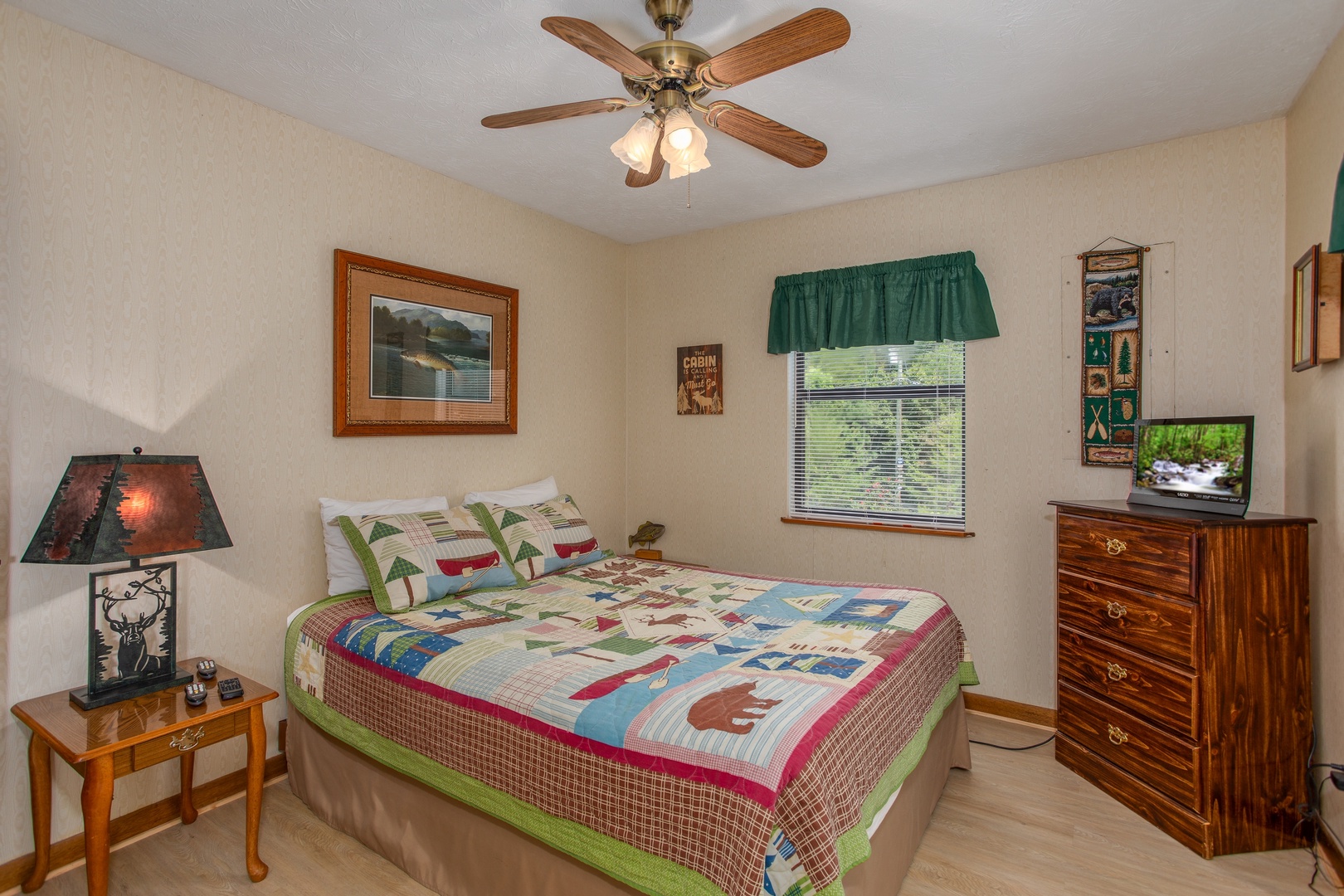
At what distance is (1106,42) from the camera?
2.17 meters

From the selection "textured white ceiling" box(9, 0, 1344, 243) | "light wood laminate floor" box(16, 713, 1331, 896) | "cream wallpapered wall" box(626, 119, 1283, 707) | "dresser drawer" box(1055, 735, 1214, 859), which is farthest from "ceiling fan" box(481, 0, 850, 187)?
"dresser drawer" box(1055, 735, 1214, 859)

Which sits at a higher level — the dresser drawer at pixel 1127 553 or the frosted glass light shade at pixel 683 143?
the frosted glass light shade at pixel 683 143

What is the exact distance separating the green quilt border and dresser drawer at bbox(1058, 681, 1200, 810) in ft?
1.90

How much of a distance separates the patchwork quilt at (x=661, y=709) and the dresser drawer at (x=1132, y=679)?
44 centimetres

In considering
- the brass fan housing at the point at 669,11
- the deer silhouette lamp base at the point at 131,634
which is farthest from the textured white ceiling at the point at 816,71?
the deer silhouette lamp base at the point at 131,634

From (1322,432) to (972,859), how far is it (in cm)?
185

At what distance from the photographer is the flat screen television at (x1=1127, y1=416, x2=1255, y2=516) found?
2322mm

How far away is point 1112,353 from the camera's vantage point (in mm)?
3008

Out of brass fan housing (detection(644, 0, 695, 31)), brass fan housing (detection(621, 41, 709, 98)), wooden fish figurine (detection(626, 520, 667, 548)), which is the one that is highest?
brass fan housing (detection(644, 0, 695, 31))

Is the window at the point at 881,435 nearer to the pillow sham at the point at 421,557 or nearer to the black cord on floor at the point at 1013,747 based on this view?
the black cord on floor at the point at 1013,747

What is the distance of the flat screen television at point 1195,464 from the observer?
7.62ft

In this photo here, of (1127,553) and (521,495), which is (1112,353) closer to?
(1127,553)

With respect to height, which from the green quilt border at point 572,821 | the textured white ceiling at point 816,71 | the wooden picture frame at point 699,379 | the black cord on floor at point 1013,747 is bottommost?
the black cord on floor at point 1013,747

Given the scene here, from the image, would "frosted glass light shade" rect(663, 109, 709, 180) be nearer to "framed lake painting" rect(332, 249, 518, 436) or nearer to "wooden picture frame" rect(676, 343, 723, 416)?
"framed lake painting" rect(332, 249, 518, 436)
